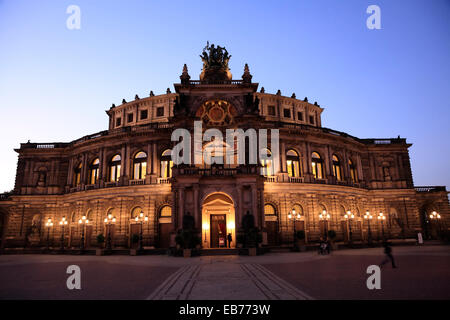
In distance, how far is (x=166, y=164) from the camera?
124ft

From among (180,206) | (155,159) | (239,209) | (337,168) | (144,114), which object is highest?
(144,114)

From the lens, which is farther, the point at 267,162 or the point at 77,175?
the point at 77,175

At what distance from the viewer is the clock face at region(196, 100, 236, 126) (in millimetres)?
35719

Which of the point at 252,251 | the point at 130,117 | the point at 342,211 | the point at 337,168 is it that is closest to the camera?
the point at 252,251

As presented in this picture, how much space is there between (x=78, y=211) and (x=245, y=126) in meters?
27.0

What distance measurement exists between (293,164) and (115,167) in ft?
82.4

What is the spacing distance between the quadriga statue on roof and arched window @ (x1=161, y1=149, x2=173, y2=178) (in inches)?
439

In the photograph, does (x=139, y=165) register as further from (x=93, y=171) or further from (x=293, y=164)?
(x=293, y=164)

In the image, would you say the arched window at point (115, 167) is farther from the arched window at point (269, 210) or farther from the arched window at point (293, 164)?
the arched window at point (293, 164)

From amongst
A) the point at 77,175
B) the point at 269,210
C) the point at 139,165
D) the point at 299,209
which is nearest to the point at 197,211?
the point at 269,210

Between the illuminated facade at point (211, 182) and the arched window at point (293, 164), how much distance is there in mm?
140

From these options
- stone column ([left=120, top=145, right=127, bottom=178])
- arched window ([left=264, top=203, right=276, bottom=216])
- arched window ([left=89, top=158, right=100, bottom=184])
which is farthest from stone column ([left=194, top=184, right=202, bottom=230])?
arched window ([left=89, top=158, right=100, bottom=184])
